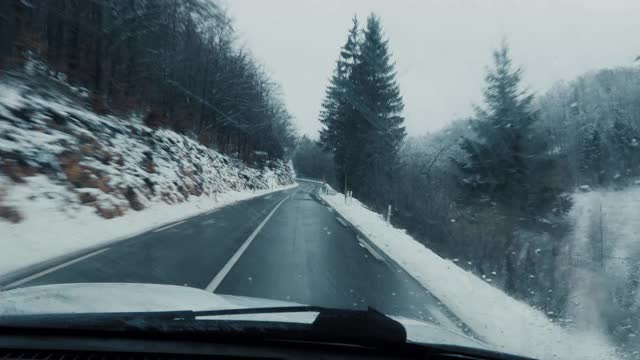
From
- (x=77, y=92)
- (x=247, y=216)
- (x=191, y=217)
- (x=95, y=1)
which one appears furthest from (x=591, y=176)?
(x=95, y=1)

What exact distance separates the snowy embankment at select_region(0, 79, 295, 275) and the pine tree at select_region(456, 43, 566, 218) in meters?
12.9

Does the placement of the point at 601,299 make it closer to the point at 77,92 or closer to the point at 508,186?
the point at 508,186

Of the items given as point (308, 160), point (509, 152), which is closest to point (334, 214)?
point (509, 152)

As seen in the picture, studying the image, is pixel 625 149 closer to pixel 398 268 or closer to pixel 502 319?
pixel 398 268

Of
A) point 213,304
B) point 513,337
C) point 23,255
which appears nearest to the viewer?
point 213,304

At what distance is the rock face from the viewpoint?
1294cm

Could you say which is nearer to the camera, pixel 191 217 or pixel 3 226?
pixel 3 226

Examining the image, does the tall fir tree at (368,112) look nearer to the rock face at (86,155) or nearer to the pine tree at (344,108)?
the pine tree at (344,108)

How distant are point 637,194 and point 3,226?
20241 mm

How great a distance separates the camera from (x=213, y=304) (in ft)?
12.0

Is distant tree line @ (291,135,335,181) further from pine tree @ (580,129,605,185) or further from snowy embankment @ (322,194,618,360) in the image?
snowy embankment @ (322,194,618,360)

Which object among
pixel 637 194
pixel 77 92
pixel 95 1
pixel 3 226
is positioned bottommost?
pixel 3 226

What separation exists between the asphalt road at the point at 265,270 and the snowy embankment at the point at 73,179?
1009mm

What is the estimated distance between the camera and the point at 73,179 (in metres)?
13.8
